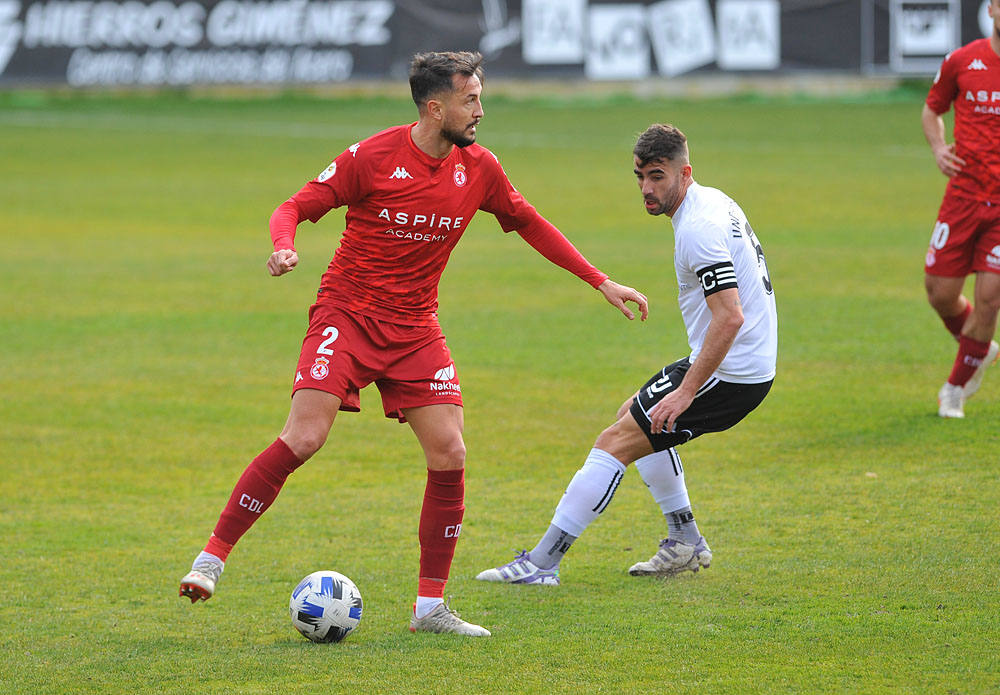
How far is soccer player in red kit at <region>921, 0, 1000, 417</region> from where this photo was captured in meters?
9.09

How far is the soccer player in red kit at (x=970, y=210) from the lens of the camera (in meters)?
9.09

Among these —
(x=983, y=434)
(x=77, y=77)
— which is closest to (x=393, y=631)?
(x=983, y=434)

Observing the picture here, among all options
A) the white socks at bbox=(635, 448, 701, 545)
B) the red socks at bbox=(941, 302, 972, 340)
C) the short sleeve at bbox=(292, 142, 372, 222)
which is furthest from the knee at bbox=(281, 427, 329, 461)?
the red socks at bbox=(941, 302, 972, 340)

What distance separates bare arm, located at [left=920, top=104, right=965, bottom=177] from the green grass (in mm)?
1759

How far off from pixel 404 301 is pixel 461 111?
2.91 feet

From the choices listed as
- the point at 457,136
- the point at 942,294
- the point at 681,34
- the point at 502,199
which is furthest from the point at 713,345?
the point at 681,34

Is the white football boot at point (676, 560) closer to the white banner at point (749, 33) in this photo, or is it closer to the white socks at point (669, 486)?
the white socks at point (669, 486)

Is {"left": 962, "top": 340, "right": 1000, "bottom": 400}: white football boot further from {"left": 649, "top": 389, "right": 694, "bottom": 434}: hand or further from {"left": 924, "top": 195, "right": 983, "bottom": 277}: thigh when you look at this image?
{"left": 649, "top": 389, "right": 694, "bottom": 434}: hand

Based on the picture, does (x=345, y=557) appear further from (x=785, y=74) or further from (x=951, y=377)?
(x=785, y=74)

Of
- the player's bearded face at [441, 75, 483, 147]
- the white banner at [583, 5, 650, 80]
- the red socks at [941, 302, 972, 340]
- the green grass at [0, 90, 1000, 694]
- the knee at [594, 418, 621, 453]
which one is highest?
the white banner at [583, 5, 650, 80]

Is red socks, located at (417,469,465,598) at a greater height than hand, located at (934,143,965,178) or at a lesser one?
lesser

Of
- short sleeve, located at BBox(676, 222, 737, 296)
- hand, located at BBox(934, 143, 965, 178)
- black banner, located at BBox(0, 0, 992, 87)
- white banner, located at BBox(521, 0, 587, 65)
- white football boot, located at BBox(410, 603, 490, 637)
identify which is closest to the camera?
white football boot, located at BBox(410, 603, 490, 637)

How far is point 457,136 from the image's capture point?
5820 mm

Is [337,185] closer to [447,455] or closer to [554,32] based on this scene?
[447,455]
